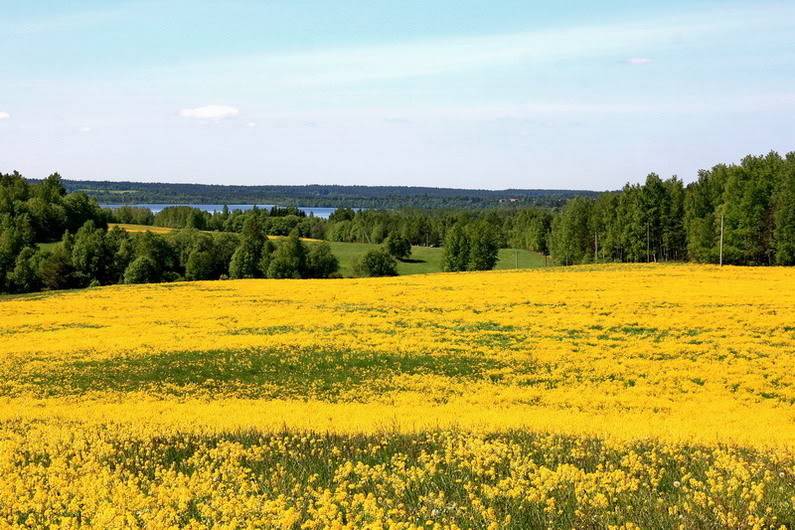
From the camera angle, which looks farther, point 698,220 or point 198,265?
point 198,265

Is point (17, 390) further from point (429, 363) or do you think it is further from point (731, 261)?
point (731, 261)

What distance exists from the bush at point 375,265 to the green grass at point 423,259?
415cm

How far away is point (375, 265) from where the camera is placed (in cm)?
11406

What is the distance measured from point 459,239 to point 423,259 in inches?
975

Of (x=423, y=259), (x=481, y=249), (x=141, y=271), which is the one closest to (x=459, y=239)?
(x=481, y=249)

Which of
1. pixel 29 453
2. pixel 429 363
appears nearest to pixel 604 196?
pixel 429 363

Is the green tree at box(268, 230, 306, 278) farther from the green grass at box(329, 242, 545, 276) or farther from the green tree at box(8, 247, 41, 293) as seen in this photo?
the green tree at box(8, 247, 41, 293)

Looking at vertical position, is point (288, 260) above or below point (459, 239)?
below

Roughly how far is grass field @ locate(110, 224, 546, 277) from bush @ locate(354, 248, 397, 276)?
3.87 m

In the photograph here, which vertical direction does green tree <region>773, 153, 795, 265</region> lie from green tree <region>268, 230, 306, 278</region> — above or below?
above

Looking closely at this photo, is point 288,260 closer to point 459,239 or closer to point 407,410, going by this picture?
point 459,239

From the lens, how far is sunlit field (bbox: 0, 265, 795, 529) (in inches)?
306

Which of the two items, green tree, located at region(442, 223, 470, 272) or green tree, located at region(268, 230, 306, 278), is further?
green tree, located at region(442, 223, 470, 272)

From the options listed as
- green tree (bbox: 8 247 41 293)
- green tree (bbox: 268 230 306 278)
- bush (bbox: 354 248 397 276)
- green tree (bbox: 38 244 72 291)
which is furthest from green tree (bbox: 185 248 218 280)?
bush (bbox: 354 248 397 276)
